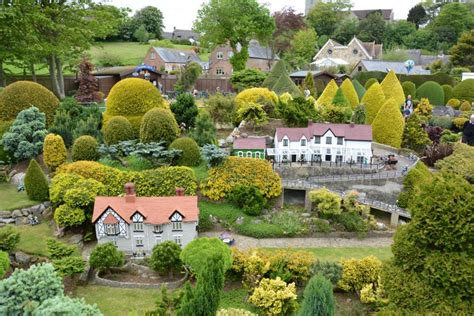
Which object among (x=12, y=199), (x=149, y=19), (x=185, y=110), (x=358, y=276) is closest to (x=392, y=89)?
(x=185, y=110)

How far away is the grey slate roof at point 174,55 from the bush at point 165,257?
51575 mm

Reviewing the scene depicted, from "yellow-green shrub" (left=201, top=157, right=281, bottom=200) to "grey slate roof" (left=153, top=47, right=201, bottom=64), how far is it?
146 feet

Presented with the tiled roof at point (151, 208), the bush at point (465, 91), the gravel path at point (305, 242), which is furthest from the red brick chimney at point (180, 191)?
the bush at point (465, 91)

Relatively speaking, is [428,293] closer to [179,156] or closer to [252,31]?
[179,156]

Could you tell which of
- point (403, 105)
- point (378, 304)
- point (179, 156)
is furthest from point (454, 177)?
point (403, 105)

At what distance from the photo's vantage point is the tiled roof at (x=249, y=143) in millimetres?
27703

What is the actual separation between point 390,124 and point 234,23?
28.6 metres

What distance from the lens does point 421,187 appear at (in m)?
11.1

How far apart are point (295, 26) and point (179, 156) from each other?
197 ft

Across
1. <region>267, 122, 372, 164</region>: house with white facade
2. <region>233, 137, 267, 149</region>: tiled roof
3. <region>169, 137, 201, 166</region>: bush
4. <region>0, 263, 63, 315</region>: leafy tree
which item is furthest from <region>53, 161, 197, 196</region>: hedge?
<region>0, 263, 63, 315</region>: leafy tree

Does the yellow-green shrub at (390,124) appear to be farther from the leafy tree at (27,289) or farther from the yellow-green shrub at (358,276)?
the leafy tree at (27,289)

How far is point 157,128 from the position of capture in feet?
86.9

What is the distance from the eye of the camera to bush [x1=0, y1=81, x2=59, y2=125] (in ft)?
97.2

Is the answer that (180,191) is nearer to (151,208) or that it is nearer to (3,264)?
(151,208)
